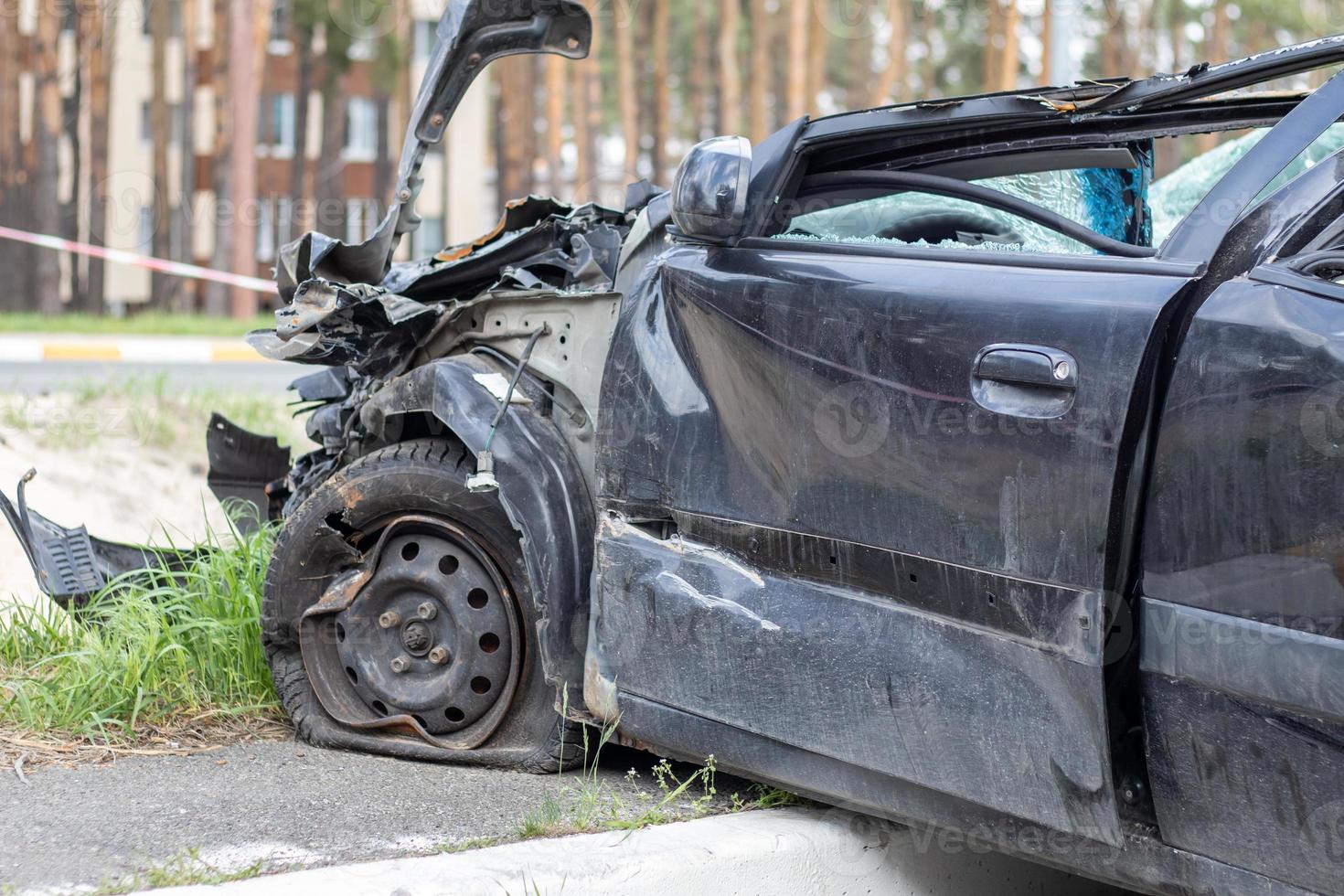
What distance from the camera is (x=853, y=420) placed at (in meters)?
2.66

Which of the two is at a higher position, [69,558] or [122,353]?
[122,353]

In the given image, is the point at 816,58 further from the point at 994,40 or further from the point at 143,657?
the point at 143,657

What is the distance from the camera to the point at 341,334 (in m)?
3.83

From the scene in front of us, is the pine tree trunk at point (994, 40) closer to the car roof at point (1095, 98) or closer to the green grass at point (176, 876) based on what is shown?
the car roof at point (1095, 98)

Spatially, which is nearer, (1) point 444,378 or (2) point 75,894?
(2) point 75,894

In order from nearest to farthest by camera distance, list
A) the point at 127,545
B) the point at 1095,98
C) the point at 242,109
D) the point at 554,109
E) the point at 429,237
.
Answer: the point at 1095,98 → the point at 127,545 → the point at 242,109 → the point at 554,109 → the point at 429,237

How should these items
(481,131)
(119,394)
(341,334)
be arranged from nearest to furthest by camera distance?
(341,334) < (119,394) < (481,131)

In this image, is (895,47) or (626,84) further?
(626,84)

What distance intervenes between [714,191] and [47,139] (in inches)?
1027

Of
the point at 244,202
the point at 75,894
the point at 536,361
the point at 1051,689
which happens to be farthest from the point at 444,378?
the point at 244,202

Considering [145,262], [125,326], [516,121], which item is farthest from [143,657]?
[516,121]

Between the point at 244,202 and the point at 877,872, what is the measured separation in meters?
21.0

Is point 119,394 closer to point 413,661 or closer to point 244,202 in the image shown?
point 413,661

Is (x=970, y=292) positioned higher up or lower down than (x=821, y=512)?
higher up
